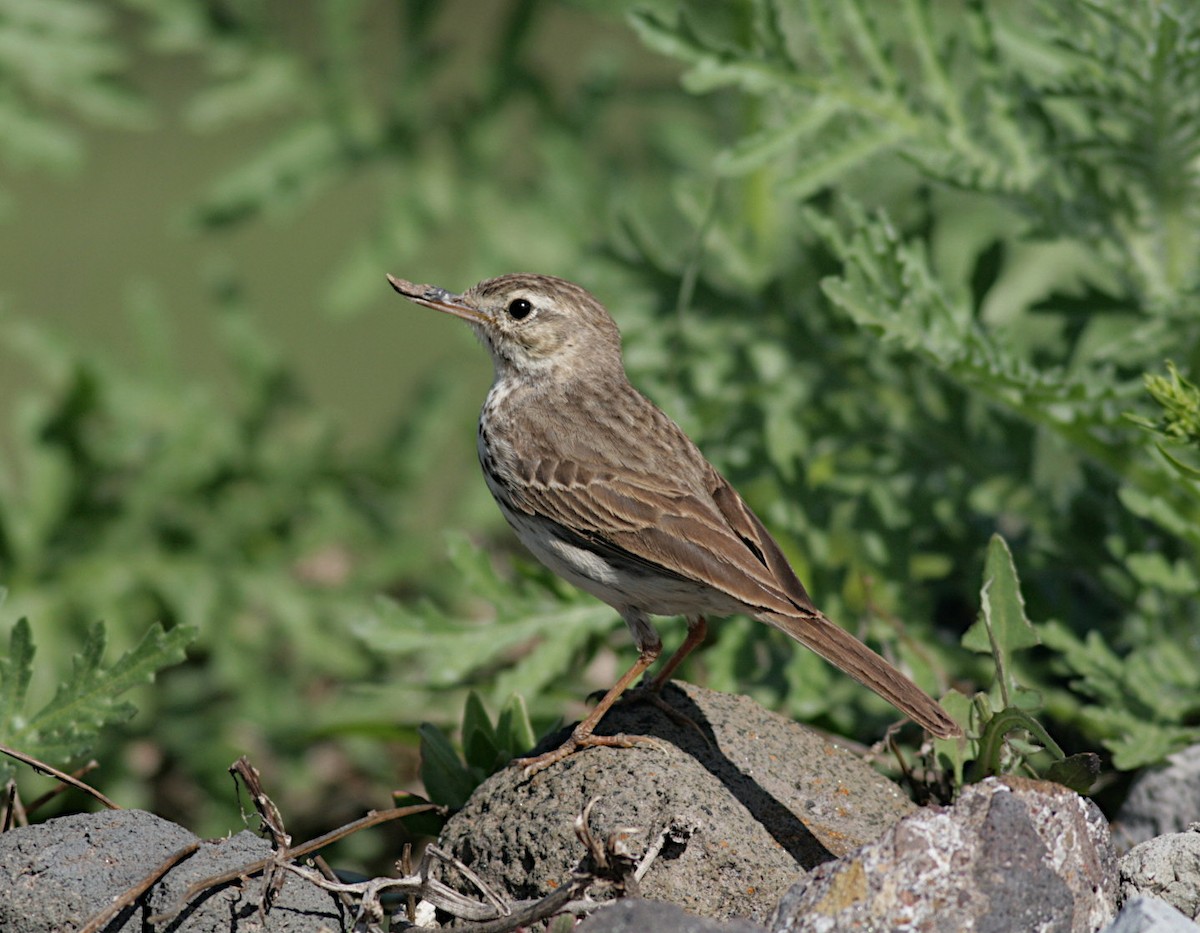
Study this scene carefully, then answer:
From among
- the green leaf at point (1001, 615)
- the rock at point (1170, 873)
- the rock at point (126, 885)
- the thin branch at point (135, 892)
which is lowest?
the rock at point (126, 885)

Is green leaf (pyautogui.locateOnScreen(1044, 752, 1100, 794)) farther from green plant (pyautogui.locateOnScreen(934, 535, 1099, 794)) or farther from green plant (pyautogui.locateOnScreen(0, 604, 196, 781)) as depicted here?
green plant (pyautogui.locateOnScreen(0, 604, 196, 781))

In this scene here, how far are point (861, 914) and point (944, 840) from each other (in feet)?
0.73

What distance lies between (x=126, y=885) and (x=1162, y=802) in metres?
2.58

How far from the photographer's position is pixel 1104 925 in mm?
3072

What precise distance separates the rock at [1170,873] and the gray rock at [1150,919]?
0.31 meters

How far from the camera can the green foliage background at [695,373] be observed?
15.4ft

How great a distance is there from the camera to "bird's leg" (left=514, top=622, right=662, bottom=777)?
3.72 m

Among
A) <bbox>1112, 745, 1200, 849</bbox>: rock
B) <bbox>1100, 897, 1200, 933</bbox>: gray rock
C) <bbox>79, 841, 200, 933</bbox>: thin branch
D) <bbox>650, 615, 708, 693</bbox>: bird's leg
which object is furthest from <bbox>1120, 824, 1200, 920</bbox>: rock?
<bbox>79, 841, 200, 933</bbox>: thin branch

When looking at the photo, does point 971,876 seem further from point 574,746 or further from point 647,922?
point 574,746

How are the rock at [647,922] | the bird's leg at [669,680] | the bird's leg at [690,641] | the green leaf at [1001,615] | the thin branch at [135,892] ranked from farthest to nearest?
the bird's leg at [690,641]
the bird's leg at [669,680]
the green leaf at [1001,615]
the thin branch at [135,892]
the rock at [647,922]

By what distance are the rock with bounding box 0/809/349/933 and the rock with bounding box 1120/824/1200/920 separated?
5.45ft

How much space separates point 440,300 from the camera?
5164mm

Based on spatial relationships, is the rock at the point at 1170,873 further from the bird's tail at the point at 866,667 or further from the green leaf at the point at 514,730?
the green leaf at the point at 514,730

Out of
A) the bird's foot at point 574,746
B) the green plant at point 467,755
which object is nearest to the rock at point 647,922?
the bird's foot at point 574,746
